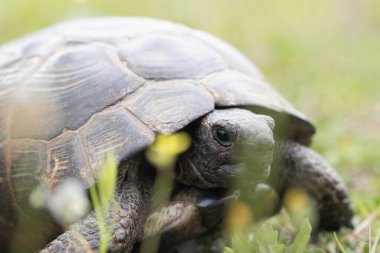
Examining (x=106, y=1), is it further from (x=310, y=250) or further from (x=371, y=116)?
(x=310, y=250)

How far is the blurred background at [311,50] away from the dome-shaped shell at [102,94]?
1.21 metres

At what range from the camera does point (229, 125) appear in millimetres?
2730

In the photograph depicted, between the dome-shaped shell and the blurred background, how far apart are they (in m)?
1.21

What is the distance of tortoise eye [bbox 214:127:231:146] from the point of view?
2752mm

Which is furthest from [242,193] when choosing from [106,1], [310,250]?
[106,1]

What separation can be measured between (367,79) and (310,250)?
5.46 metres

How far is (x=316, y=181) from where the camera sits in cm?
341

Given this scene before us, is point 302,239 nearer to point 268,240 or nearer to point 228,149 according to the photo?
point 268,240

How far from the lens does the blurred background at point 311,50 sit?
15.6 feet

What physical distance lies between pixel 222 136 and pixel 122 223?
588mm

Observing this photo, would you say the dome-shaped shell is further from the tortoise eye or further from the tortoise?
the tortoise eye

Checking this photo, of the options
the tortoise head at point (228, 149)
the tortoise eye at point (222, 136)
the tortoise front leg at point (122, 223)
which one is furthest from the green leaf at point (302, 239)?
the tortoise front leg at point (122, 223)

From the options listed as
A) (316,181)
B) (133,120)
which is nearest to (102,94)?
(133,120)

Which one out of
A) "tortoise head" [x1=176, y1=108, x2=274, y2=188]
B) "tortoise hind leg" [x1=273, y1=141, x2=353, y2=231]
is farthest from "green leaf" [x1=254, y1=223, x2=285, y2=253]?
"tortoise hind leg" [x1=273, y1=141, x2=353, y2=231]
